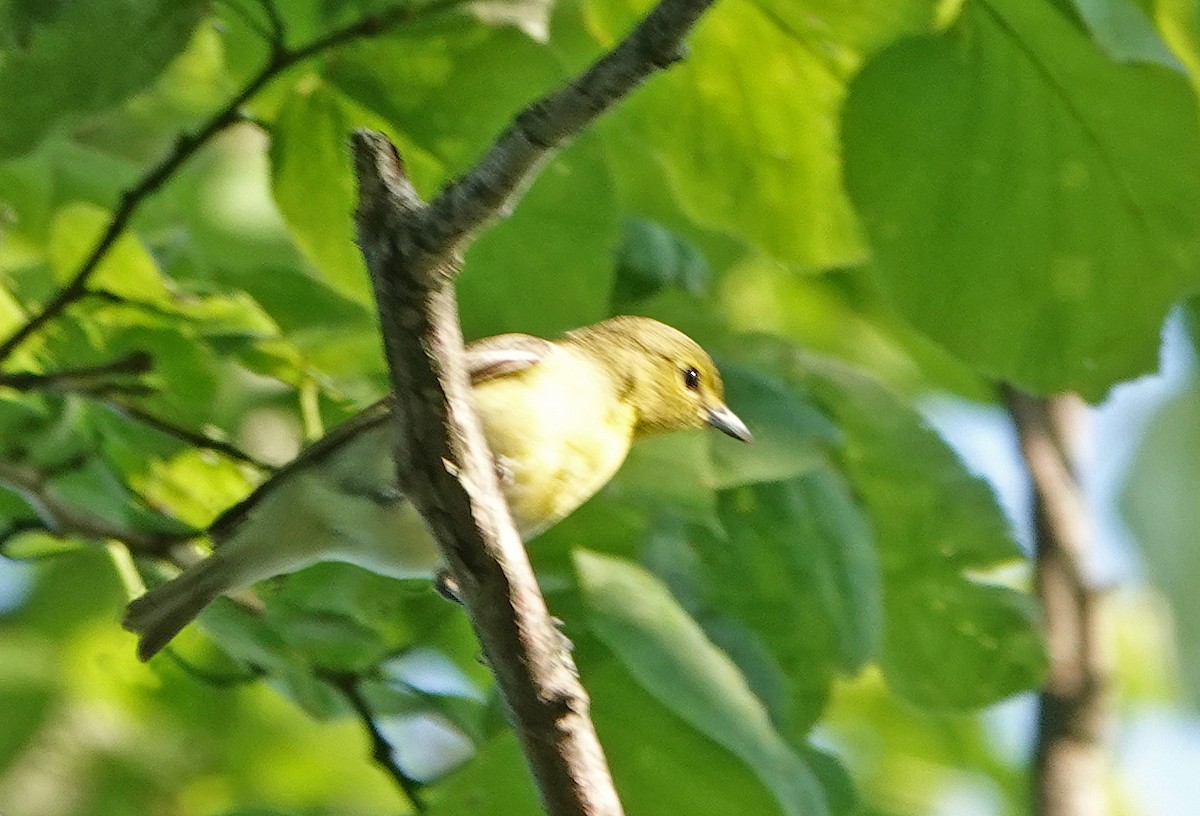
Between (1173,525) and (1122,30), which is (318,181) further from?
(1173,525)

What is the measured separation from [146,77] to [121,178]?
0.88 m

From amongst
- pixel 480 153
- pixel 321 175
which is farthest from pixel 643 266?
pixel 321 175

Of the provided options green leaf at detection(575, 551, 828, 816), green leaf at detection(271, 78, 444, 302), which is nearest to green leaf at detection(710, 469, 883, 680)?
green leaf at detection(575, 551, 828, 816)

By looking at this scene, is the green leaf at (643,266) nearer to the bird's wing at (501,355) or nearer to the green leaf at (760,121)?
the green leaf at (760,121)

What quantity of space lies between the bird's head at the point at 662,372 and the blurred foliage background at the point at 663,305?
66 millimetres

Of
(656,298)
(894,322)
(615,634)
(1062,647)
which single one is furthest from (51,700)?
(1062,647)

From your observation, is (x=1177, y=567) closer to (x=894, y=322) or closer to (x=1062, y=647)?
(x=1062, y=647)

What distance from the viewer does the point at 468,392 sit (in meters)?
1.66

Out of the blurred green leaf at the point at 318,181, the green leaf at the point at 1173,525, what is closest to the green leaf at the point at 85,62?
the blurred green leaf at the point at 318,181

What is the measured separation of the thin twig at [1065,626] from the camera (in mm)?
4156

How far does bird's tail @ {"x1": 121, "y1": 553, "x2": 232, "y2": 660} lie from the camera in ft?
7.85

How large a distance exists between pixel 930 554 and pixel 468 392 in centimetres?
163

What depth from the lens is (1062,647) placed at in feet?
14.2

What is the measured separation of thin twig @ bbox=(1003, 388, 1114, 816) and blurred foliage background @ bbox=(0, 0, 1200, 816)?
1.28 meters
